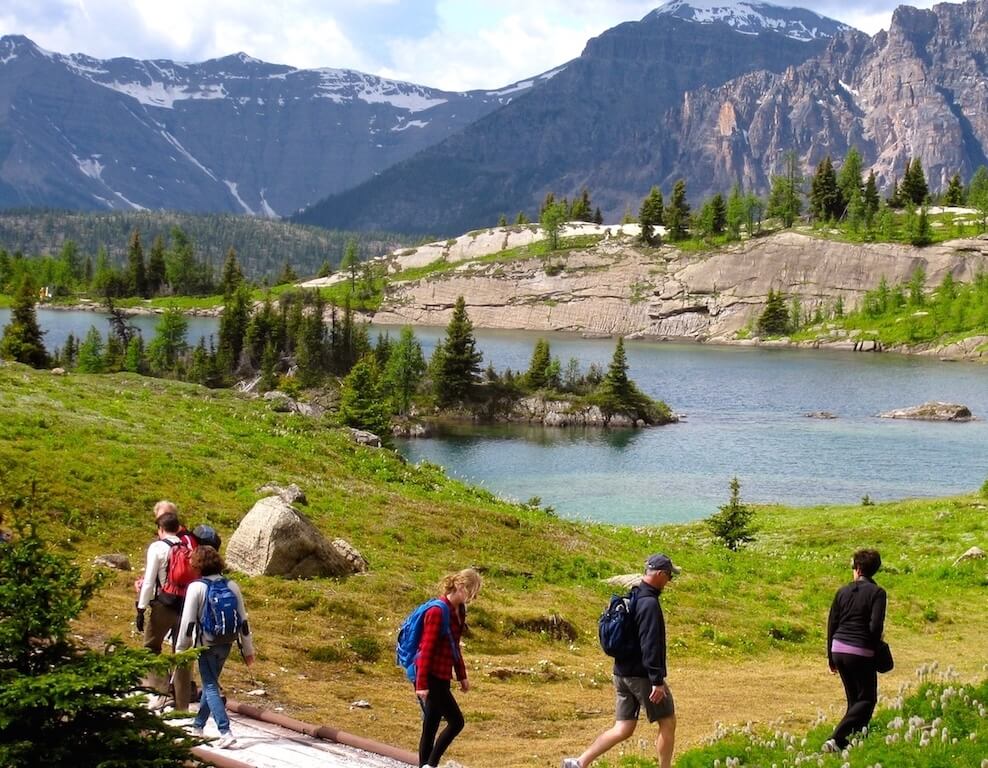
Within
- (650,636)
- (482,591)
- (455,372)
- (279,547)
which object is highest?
(455,372)

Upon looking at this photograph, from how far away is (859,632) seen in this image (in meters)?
12.5

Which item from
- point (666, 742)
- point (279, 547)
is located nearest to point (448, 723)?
point (666, 742)

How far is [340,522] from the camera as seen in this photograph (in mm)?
26172

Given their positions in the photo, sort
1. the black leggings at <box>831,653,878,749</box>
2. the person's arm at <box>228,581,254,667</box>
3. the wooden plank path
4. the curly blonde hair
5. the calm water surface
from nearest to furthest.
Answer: the wooden plank path < the curly blonde hair < the black leggings at <box>831,653,878,749</box> < the person's arm at <box>228,581,254,667</box> < the calm water surface

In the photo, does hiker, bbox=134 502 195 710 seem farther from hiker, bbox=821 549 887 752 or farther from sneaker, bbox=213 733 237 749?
hiker, bbox=821 549 887 752

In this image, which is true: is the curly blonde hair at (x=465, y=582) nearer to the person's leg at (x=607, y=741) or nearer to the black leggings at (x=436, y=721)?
the black leggings at (x=436, y=721)

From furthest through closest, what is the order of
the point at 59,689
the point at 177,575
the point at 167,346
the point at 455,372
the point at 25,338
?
the point at 167,346 → the point at 455,372 → the point at 25,338 → the point at 177,575 → the point at 59,689

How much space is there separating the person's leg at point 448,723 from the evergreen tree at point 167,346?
111931mm

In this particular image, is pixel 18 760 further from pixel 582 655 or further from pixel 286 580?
pixel 582 655

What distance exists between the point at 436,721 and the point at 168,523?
4971 mm

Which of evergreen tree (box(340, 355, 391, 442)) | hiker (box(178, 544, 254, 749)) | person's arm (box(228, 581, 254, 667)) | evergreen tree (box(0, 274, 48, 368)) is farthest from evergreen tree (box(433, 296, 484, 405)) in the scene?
hiker (box(178, 544, 254, 749))

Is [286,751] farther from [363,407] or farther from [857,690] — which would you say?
[363,407]

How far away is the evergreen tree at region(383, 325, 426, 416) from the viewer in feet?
329

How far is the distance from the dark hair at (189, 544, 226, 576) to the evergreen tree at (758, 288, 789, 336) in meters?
183
